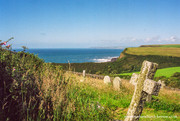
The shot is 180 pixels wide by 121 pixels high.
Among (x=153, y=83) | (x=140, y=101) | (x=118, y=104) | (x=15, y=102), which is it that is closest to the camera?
(x=153, y=83)

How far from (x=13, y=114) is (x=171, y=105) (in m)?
5.72

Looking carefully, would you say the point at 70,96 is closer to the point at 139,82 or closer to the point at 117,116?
the point at 117,116

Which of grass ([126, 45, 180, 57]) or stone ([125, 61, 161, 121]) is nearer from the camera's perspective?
stone ([125, 61, 161, 121])

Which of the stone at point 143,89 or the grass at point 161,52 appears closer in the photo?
the stone at point 143,89

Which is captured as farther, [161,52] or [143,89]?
[161,52]

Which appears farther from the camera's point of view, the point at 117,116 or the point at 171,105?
the point at 171,105

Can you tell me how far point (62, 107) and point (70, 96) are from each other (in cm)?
59

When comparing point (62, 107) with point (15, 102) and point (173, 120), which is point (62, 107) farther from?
point (173, 120)

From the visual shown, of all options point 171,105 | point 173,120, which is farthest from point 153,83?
point 171,105

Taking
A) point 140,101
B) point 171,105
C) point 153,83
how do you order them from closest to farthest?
point 153,83
point 140,101
point 171,105

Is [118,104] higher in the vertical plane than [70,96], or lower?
lower

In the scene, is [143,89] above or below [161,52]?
below

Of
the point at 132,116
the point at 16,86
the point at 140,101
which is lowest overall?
the point at 132,116

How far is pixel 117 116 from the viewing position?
173 inches
